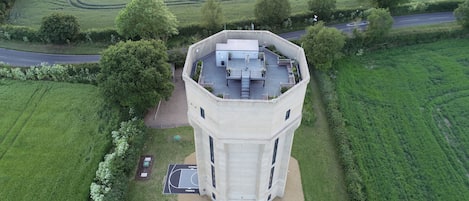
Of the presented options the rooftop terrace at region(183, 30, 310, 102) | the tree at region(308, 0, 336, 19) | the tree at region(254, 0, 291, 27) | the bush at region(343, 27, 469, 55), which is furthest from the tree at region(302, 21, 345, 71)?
the rooftop terrace at region(183, 30, 310, 102)

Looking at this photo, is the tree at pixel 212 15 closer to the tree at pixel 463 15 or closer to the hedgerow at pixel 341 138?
the hedgerow at pixel 341 138

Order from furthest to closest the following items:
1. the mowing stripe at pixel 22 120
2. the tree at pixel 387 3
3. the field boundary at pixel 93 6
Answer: the field boundary at pixel 93 6, the tree at pixel 387 3, the mowing stripe at pixel 22 120

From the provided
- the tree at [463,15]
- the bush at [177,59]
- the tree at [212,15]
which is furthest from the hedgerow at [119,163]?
the tree at [463,15]

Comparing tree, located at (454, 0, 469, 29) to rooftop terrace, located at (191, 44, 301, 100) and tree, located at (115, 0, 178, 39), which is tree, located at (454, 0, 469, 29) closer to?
rooftop terrace, located at (191, 44, 301, 100)

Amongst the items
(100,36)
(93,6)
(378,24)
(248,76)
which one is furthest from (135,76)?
(378,24)

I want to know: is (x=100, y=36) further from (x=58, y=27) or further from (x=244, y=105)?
(x=244, y=105)

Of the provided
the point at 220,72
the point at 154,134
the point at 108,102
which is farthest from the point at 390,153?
the point at 108,102

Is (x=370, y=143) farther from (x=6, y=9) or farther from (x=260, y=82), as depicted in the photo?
(x=6, y=9)
